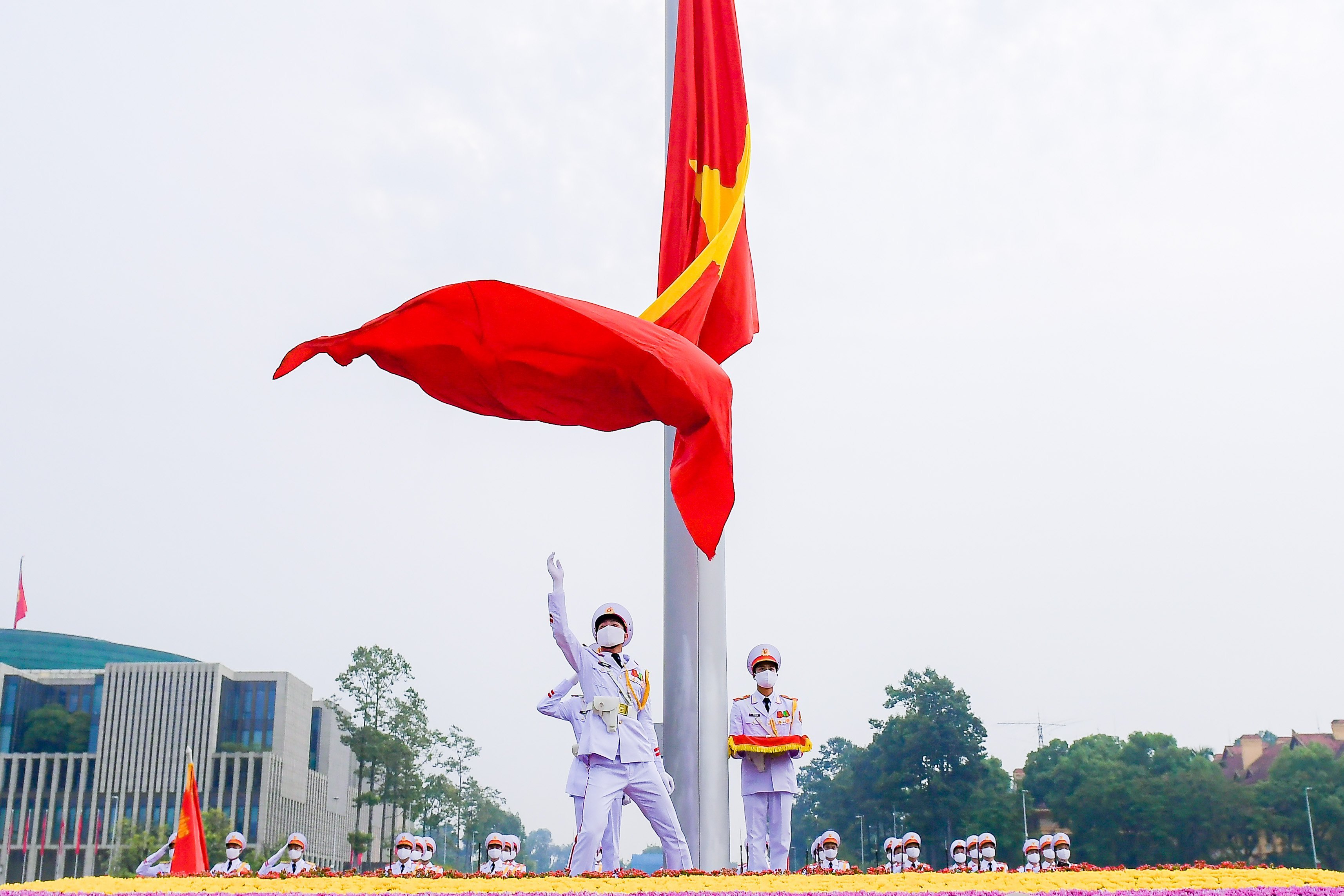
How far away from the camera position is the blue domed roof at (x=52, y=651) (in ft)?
244

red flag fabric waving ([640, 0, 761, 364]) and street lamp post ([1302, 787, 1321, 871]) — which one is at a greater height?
red flag fabric waving ([640, 0, 761, 364])

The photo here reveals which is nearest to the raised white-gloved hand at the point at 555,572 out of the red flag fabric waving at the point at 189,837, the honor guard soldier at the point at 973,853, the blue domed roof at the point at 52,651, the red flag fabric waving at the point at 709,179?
the red flag fabric waving at the point at 709,179

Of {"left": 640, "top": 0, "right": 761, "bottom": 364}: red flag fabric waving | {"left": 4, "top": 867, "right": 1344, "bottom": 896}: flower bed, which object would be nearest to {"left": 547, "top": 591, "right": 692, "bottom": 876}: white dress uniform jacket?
{"left": 4, "top": 867, "right": 1344, "bottom": 896}: flower bed

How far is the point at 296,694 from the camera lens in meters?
58.5

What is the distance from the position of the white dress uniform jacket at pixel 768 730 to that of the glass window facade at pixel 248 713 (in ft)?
169

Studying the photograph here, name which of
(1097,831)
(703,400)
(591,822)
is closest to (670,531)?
(703,400)

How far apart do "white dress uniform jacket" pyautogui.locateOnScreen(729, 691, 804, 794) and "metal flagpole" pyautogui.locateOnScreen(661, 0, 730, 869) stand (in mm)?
1051

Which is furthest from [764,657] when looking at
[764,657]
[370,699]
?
[370,699]

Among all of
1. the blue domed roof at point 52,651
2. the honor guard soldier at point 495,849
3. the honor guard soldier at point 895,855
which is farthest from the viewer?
the blue domed roof at point 52,651

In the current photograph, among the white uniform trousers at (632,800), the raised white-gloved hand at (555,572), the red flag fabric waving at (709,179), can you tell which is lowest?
the white uniform trousers at (632,800)

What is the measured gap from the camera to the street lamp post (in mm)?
39062

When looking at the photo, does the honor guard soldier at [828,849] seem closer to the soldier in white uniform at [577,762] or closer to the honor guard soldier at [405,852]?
the honor guard soldier at [405,852]

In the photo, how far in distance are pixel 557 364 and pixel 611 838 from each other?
337 cm

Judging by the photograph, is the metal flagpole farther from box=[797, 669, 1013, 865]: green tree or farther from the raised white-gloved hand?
box=[797, 669, 1013, 865]: green tree
